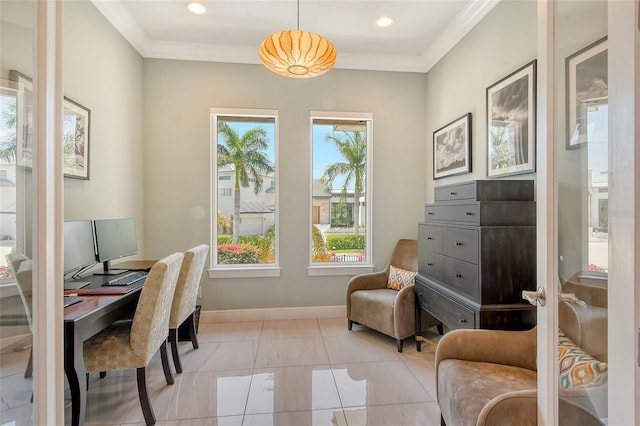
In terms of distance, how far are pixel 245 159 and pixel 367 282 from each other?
195cm

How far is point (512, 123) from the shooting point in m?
2.19

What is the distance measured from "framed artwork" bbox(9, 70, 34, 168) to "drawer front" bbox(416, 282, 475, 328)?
2.12 meters

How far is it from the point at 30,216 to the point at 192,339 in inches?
88.9

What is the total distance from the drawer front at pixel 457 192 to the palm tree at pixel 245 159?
1.90 metres

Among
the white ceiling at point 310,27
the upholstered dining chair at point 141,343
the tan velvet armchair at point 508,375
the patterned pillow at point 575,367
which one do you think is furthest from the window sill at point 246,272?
the patterned pillow at point 575,367

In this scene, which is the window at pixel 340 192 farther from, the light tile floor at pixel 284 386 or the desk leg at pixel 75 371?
the desk leg at pixel 75 371

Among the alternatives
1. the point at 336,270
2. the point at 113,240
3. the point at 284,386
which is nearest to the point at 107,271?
the point at 113,240

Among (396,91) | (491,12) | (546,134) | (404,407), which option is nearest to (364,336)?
(404,407)

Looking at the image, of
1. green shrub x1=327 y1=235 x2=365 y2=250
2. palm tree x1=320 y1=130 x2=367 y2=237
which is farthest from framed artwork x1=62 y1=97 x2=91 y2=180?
green shrub x1=327 y1=235 x2=365 y2=250

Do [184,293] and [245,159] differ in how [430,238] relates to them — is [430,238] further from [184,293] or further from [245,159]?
[245,159]

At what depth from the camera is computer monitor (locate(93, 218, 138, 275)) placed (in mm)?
2260

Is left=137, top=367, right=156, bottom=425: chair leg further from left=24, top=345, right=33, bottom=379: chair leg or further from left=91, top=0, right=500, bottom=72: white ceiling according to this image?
left=91, top=0, right=500, bottom=72: white ceiling

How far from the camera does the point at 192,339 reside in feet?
8.89

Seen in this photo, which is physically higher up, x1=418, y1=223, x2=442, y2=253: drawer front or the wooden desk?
x1=418, y1=223, x2=442, y2=253: drawer front
